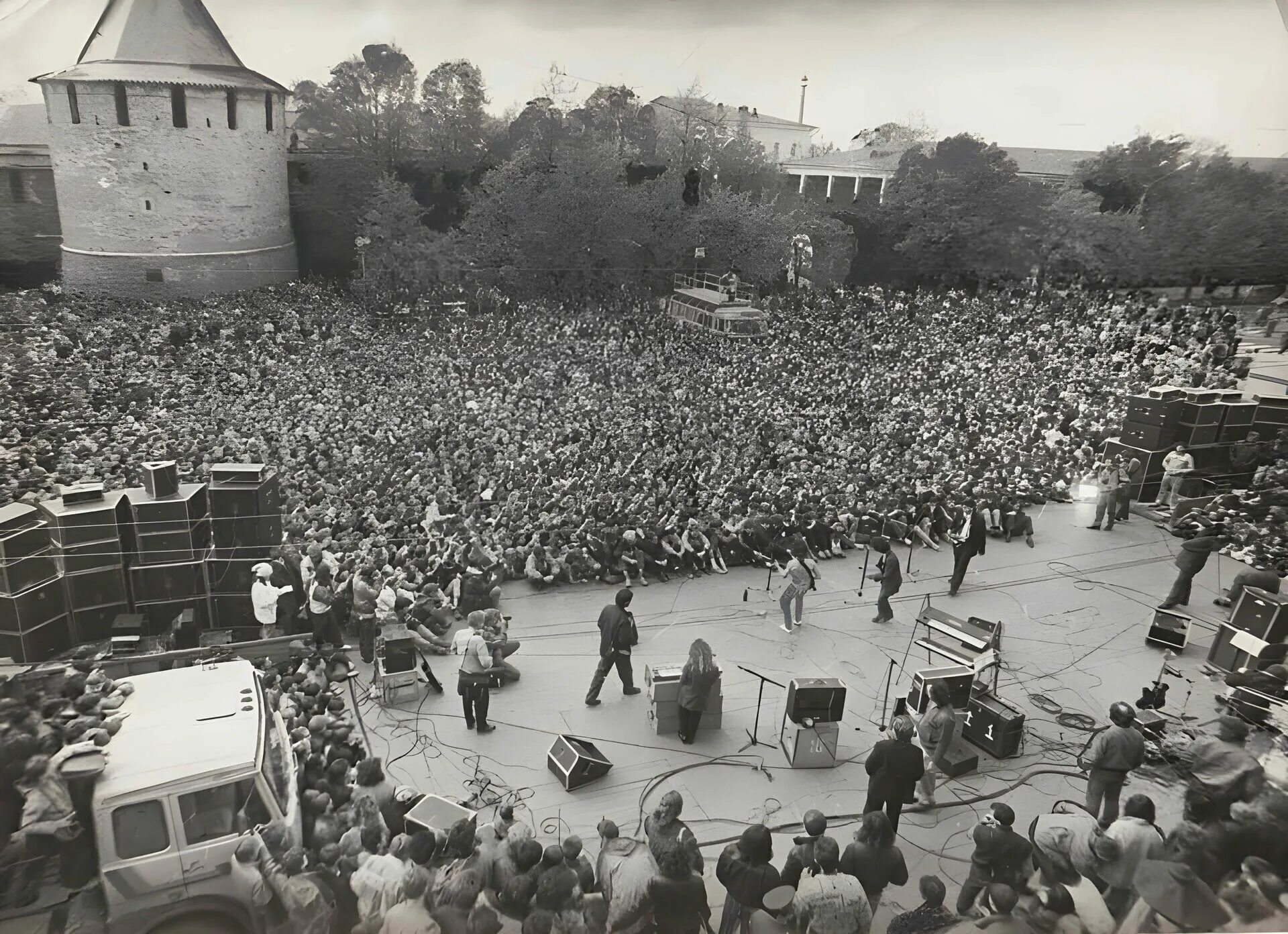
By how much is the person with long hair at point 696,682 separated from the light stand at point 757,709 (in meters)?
0.39

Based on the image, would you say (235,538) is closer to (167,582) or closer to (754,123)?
(167,582)

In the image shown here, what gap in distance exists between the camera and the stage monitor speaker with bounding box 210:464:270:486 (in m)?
6.00

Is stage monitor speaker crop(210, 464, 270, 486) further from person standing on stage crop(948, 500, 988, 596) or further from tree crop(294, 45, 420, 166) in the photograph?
person standing on stage crop(948, 500, 988, 596)

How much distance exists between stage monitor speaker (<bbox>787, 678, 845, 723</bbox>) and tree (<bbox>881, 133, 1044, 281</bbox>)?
431cm

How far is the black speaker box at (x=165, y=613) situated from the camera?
5801 millimetres

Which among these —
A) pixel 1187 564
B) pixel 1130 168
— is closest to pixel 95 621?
pixel 1187 564

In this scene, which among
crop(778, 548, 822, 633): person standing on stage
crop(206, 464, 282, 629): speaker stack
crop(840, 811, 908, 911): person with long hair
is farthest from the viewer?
crop(778, 548, 822, 633): person standing on stage

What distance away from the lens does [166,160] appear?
234 inches

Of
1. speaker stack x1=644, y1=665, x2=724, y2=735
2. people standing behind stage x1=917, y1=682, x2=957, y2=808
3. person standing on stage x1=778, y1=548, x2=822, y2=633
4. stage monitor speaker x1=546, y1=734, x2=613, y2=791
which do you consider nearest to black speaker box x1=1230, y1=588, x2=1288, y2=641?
people standing behind stage x1=917, y1=682, x2=957, y2=808

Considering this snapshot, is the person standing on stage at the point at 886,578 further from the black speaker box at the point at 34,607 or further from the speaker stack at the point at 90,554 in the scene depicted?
the black speaker box at the point at 34,607

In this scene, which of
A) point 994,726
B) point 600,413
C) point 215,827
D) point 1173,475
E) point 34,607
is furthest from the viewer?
point 1173,475

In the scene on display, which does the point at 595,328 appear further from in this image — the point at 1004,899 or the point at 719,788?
the point at 1004,899

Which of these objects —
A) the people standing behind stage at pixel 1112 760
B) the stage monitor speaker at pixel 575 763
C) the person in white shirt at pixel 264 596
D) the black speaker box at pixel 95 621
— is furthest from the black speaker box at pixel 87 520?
the people standing behind stage at pixel 1112 760

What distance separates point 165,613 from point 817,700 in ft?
15.4
